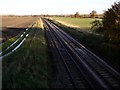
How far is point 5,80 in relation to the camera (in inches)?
543

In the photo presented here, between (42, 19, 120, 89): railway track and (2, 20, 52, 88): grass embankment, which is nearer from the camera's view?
(2, 20, 52, 88): grass embankment

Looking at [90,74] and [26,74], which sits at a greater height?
[26,74]

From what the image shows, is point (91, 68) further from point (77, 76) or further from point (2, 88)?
point (2, 88)

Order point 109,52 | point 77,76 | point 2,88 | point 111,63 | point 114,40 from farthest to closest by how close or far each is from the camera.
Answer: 1. point 114,40
2. point 109,52
3. point 111,63
4. point 77,76
5. point 2,88

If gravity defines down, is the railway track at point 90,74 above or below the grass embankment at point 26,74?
below

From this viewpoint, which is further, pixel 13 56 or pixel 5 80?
pixel 13 56

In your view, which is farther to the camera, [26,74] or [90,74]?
[90,74]

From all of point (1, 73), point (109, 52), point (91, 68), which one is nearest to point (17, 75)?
point (1, 73)

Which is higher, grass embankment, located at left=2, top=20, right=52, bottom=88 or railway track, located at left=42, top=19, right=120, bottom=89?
grass embankment, located at left=2, top=20, right=52, bottom=88

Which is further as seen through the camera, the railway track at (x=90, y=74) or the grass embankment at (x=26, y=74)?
the railway track at (x=90, y=74)

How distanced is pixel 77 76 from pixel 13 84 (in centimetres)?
531

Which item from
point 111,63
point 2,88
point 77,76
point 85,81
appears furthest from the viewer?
point 111,63

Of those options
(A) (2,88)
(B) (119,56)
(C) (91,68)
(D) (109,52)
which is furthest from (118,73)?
(A) (2,88)

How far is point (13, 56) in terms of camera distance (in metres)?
22.2
